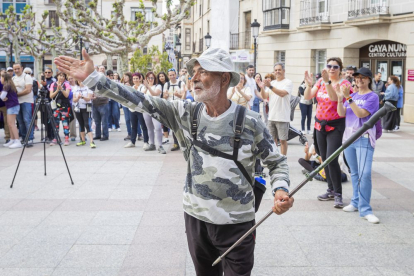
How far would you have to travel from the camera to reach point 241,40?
1441 inches

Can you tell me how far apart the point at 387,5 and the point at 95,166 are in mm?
14922

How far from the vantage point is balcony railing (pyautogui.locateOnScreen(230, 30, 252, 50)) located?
3575 centimetres

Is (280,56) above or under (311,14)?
under

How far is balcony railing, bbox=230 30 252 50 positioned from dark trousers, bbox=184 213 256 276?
33.3 meters

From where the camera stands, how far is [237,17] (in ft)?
128

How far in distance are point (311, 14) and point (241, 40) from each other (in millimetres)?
11784

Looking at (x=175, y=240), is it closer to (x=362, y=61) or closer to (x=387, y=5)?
(x=387, y=5)

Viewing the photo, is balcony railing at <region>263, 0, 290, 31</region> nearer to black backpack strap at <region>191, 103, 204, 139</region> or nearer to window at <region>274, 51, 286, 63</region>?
window at <region>274, 51, 286, 63</region>

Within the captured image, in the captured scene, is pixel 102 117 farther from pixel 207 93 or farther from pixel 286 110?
pixel 207 93

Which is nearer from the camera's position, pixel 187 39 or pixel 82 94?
pixel 82 94

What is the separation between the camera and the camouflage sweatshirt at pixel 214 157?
291cm

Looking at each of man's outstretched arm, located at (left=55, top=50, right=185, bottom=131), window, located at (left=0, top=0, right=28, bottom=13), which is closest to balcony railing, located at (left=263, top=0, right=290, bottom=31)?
man's outstretched arm, located at (left=55, top=50, right=185, bottom=131)

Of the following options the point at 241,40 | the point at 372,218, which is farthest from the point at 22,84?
the point at 241,40

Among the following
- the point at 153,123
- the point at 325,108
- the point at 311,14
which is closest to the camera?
the point at 325,108
